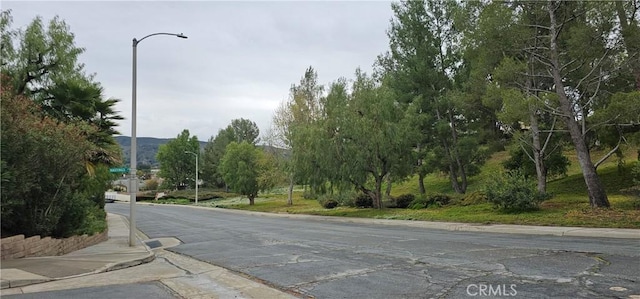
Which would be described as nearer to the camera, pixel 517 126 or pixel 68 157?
pixel 68 157

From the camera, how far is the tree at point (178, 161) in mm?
103125

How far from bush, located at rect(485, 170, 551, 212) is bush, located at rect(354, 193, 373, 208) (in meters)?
11.9

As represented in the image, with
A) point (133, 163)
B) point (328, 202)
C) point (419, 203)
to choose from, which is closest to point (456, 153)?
point (419, 203)

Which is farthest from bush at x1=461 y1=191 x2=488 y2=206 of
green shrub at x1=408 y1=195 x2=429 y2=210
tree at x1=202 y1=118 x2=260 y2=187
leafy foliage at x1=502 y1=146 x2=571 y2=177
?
tree at x1=202 y1=118 x2=260 y2=187

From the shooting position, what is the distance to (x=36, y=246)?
12.1m

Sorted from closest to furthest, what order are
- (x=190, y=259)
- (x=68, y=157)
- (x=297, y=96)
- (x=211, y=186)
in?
(x=190, y=259) → (x=68, y=157) → (x=297, y=96) → (x=211, y=186)

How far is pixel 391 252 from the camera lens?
12.2 m

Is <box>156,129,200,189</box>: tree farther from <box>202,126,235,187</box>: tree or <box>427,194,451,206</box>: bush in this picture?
<box>427,194,451,206</box>: bush

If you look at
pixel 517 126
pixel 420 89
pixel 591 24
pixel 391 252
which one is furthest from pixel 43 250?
pixel 517 126

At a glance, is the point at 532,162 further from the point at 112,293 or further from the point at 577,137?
the point at 112,293

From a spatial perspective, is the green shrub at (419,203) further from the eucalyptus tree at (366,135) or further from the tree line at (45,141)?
the tree line at (45,141)

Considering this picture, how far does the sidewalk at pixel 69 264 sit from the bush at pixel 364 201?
2155 cm

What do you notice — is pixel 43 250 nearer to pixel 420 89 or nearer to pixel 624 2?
pixel 624 2

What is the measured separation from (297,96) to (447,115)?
16.7m
